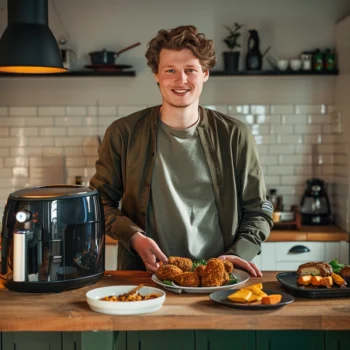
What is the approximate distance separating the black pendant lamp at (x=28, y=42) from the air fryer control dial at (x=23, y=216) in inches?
52.2

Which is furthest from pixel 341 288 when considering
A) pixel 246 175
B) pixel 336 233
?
pixel 336 233

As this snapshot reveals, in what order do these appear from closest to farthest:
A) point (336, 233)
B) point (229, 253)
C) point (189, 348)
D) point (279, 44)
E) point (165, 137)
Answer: point (189, 348)
point (229, 253)
point (165, 137)
point (336, 233)
point (279, 44)

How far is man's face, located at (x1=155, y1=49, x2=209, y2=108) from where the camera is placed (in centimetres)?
315

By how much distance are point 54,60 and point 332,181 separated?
2.94 meters

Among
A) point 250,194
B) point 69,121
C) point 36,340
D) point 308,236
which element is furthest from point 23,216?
point 69,121

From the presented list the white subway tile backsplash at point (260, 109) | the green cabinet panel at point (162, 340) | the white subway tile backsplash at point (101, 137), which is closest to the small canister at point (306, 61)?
the white subway tile backsplash at point (101, 137)

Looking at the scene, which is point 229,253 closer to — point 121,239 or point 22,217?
point 121,239

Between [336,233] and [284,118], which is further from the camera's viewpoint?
[284,118]

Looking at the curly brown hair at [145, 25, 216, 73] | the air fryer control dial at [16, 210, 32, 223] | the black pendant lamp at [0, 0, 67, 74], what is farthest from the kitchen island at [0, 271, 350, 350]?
the black pendant lamp at [0, 0, 67, 74]

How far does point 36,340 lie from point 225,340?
63 cm

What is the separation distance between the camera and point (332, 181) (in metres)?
6.03

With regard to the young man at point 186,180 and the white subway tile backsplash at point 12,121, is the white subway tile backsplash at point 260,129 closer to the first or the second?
the white subway tile backsplash at point 12,121

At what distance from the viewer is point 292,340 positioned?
250 centimetres

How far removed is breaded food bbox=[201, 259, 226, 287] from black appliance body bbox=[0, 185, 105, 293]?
44 cm
